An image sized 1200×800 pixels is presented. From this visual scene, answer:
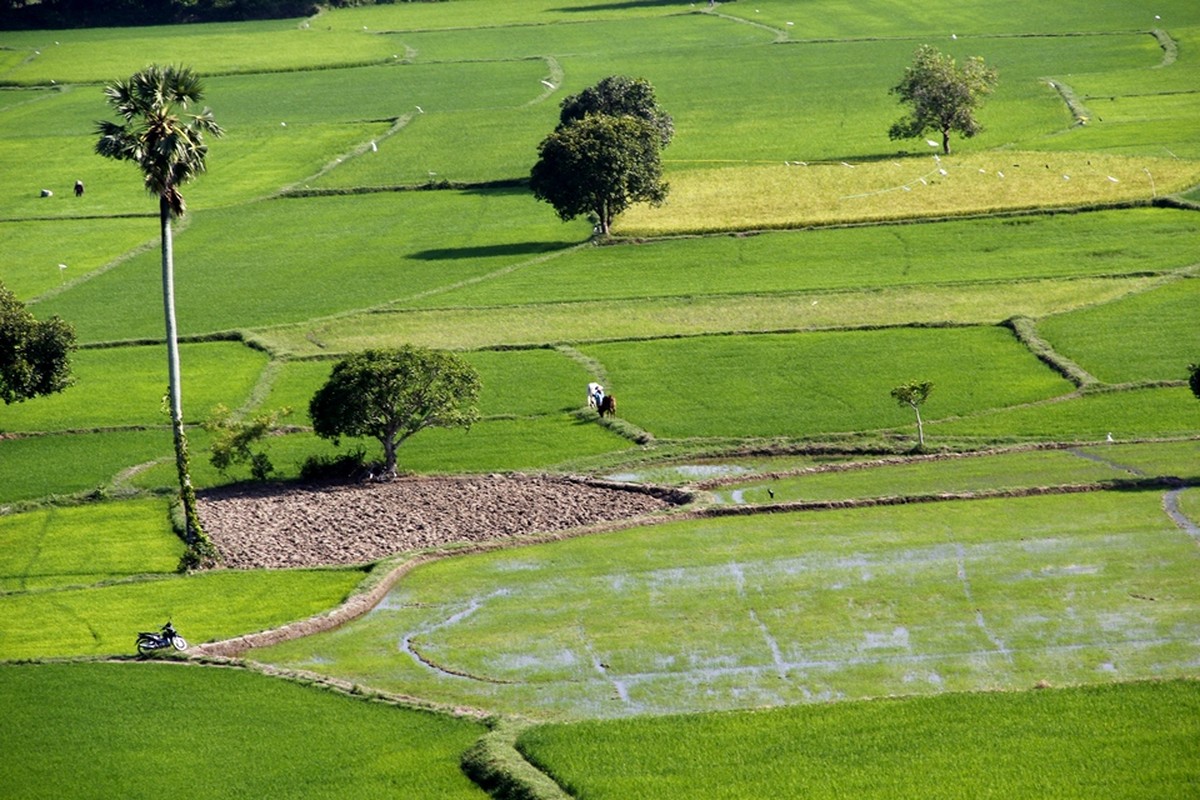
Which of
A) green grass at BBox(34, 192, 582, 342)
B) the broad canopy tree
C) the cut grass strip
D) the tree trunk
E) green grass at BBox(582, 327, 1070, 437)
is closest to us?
the tree trunk

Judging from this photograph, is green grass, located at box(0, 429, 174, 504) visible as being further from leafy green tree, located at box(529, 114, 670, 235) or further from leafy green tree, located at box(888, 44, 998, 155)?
leafy green tree, located at box(888, 44, 998, 155)

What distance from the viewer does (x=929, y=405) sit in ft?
260

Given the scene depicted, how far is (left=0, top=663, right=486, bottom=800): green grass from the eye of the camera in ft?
142

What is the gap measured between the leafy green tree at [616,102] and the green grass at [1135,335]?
4739cm

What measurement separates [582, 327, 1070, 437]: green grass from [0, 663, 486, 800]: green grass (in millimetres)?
31893

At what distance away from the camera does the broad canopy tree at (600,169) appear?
369ft

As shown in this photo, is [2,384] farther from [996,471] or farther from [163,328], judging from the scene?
[996,471]

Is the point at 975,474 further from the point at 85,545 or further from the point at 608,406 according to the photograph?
the point at 85,545

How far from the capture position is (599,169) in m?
112

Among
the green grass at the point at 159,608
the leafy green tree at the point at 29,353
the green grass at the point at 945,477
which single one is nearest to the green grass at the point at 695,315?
the leafy green tree at the point at 29,353

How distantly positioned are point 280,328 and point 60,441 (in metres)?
19.0

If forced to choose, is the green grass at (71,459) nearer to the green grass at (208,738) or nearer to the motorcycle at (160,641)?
the motorcycle at (160,641)

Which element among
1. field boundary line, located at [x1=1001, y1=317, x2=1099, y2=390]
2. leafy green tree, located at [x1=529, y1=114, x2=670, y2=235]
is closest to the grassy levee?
field boundary line, located at [x1=1001, y1=317, x2=1099, y2=390]

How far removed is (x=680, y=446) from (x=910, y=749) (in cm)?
3446
